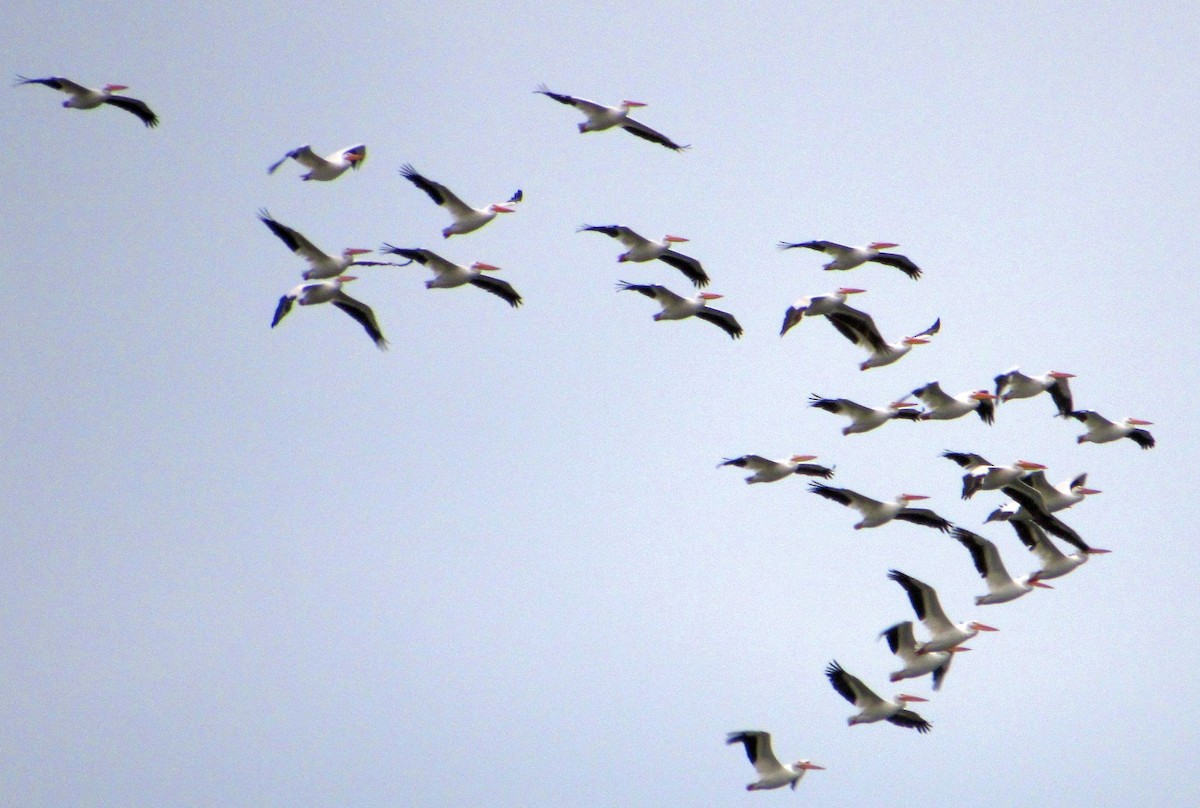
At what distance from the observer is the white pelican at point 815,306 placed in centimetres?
2867

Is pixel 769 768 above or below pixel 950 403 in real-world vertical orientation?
below

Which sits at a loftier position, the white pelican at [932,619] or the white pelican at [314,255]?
the white pelican at [314,255]

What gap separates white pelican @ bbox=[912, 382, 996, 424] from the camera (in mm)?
30281

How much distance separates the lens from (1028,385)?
1205 inches

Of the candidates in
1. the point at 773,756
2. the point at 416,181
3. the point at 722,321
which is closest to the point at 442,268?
the point at 416,181

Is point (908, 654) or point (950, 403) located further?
point (950, 403)

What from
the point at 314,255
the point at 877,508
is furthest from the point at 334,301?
the point at 877,508

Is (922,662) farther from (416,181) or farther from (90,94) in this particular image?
(90,94)

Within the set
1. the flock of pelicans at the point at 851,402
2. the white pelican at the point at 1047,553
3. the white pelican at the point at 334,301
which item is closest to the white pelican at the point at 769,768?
the flock of pelicans at the point at 851,402

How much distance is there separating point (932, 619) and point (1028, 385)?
4069 mm

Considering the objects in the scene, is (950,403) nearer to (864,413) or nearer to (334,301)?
(864,413)

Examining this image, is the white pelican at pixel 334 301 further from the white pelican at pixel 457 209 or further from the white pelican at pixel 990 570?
the white pelican at pixel 990 570

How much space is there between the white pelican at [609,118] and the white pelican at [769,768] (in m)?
8.34

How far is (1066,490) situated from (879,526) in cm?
327
